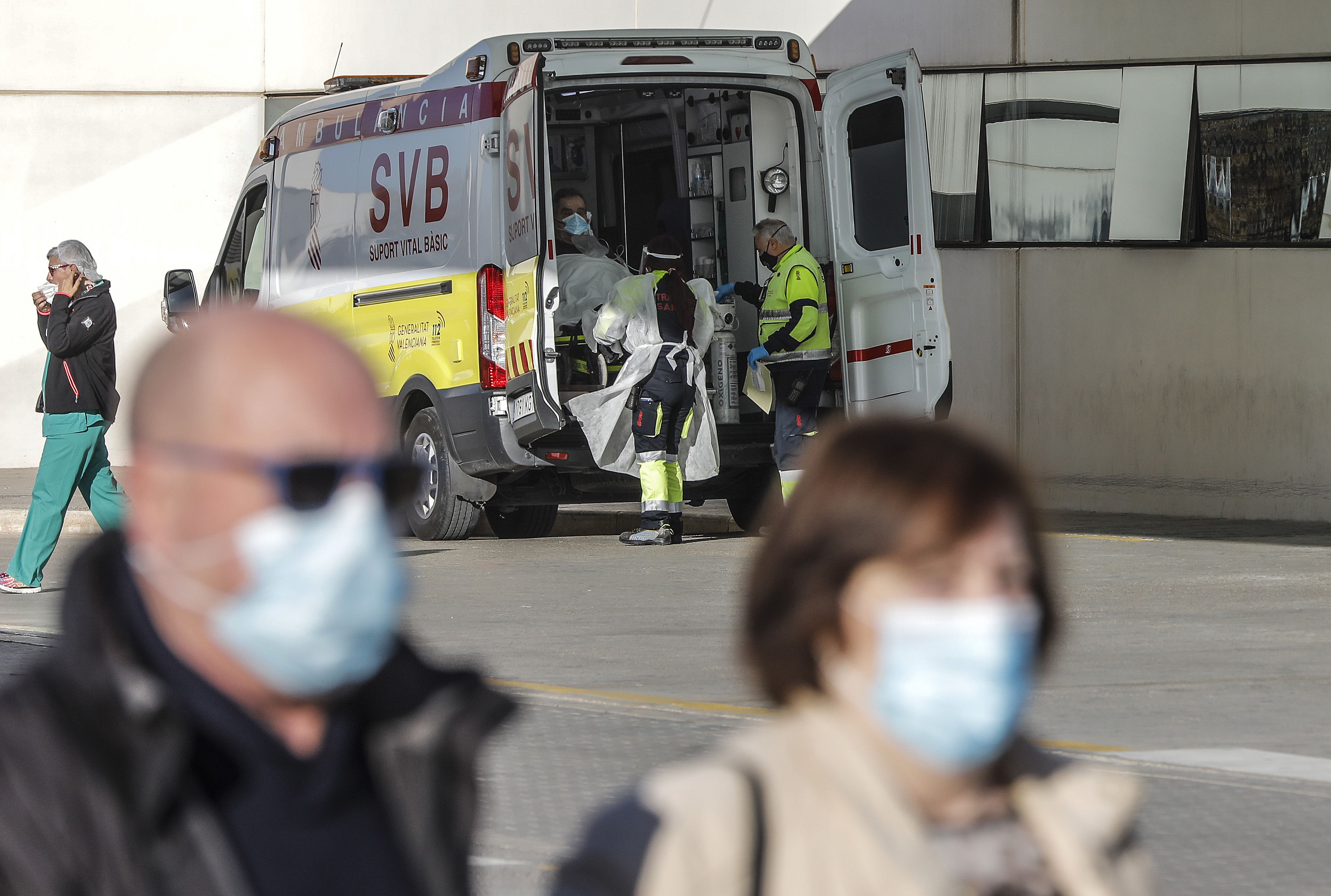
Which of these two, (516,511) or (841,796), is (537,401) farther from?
(841,796)

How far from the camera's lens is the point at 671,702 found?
669 centimetres

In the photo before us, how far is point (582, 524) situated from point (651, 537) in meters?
2.21

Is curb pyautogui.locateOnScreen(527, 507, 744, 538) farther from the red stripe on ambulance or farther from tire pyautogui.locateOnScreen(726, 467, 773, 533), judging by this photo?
the red stripe on ambulance

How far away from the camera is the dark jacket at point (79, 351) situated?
9750 millimetres

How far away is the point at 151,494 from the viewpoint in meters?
1.68

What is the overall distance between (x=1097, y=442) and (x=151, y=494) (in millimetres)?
14005

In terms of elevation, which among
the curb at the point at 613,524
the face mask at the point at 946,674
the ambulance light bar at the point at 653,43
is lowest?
the curb at the point at 613,524

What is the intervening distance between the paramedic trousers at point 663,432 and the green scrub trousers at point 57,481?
3123 mm

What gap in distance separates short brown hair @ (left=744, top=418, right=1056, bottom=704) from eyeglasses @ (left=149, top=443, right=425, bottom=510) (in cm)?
34

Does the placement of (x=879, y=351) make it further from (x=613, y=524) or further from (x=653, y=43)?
(x=613, y=524)

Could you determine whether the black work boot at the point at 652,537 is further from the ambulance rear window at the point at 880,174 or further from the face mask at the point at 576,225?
the ambulance rear window at the point at 880,174

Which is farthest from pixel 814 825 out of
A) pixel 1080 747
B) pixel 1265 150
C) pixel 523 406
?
pixel 1265 150

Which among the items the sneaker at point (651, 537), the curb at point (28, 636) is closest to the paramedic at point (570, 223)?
the sneaker at point (651, 537)

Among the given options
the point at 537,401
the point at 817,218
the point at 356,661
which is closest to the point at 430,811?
the point at 356,661
